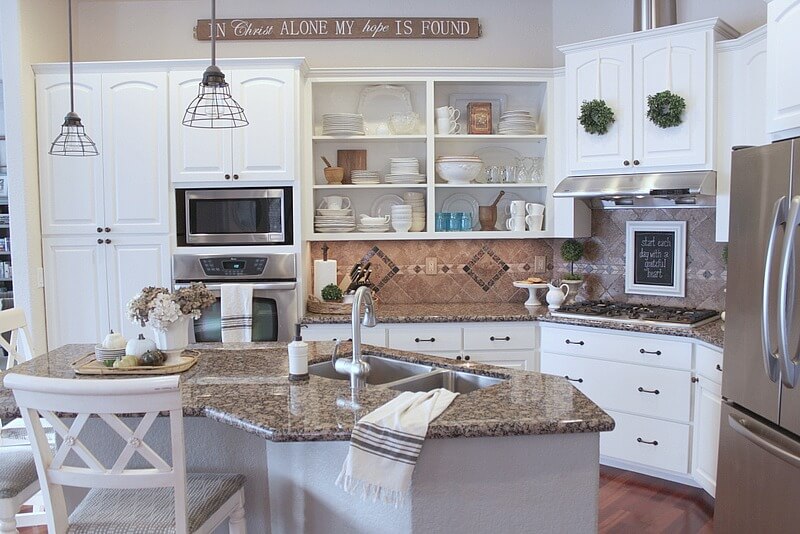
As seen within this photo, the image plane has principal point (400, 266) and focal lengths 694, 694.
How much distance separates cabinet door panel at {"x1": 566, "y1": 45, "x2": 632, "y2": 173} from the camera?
385 centimetres

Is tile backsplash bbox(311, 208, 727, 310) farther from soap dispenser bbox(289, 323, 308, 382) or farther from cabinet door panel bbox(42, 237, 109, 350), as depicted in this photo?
soap dispenser bbox(289, 323, 308, 382)

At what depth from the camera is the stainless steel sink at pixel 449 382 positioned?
96.4 inches

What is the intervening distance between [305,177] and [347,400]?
237 centimetres

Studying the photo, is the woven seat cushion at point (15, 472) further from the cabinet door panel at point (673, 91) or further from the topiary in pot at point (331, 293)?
the cabinet door panel at point (673, 91)

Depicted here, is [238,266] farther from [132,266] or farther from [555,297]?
[555,297]

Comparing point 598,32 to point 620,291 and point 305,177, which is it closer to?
point 620,291

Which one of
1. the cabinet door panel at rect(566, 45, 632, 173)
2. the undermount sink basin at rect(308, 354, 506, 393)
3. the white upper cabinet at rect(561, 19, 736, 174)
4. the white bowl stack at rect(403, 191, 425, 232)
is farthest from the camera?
the white bowl stack at rect(403, 191, 425, 232)

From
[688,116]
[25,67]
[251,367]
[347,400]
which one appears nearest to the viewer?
[347,400]

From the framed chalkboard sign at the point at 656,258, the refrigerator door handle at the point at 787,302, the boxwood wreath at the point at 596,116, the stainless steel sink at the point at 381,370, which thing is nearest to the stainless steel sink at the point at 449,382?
the stainless steel sink at the point at 381,370

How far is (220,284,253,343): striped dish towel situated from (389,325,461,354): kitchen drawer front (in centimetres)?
83

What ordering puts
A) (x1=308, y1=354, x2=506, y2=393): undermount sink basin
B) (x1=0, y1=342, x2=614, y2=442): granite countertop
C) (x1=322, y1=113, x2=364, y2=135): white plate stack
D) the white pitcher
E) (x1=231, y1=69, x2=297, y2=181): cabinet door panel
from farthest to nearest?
(x1=322, y1=113, x2=364, y2=135): white plate stack → the white pitcher → (x1=231, y1=69, x2=297, y2=181): cabinet door panel → (x1=308, y1=354, x2=506, y2=393): undermount sink basin → (x1=0, y1=342, x2=614, y2=442): granite countertop

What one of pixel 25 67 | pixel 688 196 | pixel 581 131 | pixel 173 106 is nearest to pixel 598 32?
pixel 581 131

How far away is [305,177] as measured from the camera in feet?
13.9

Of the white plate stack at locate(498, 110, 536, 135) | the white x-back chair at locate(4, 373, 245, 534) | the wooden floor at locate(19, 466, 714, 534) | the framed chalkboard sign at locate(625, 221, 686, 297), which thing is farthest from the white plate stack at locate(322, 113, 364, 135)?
the white x-back chair at locate(4, 373, 245, 534)
